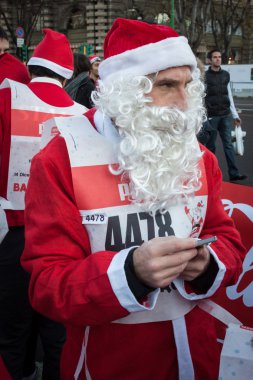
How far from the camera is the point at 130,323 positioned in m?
1.38

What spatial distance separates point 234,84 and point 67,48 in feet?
73.0

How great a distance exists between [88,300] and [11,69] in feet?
6.60

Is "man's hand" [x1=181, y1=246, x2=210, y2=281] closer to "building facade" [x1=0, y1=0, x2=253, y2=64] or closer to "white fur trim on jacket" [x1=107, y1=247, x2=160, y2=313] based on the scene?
"white fur trim on jacket" [x1=107, y1=247, x2=160, y2=313]

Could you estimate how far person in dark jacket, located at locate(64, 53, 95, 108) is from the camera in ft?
17.0

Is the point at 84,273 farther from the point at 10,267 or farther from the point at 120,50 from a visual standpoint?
the point at 10,267

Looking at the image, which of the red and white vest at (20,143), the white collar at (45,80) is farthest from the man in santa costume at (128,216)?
the white collar at (45,80)

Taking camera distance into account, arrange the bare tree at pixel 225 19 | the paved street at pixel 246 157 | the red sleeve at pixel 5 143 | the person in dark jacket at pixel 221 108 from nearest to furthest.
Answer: the red sleeve at pixel 5 143 < the person in dark jacket at pixel 221 108 < the paved street at pixel 246 157 < the bare tree at pixel 225 19

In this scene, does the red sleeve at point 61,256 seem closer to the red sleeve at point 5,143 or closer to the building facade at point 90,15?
the red sleeve at point 5,143

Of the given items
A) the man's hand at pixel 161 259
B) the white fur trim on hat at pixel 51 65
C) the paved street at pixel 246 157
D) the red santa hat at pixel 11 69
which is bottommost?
the paved street at pixel 246 157

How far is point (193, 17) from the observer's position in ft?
82.5

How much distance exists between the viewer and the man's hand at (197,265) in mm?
1328

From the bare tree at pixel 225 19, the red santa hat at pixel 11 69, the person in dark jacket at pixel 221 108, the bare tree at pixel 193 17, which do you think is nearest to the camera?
the red santa hat at pixel 11 69

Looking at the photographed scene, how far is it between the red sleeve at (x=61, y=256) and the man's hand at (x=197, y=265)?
0.24 m

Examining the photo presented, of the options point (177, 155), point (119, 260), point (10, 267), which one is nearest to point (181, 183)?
point (177, 155)
